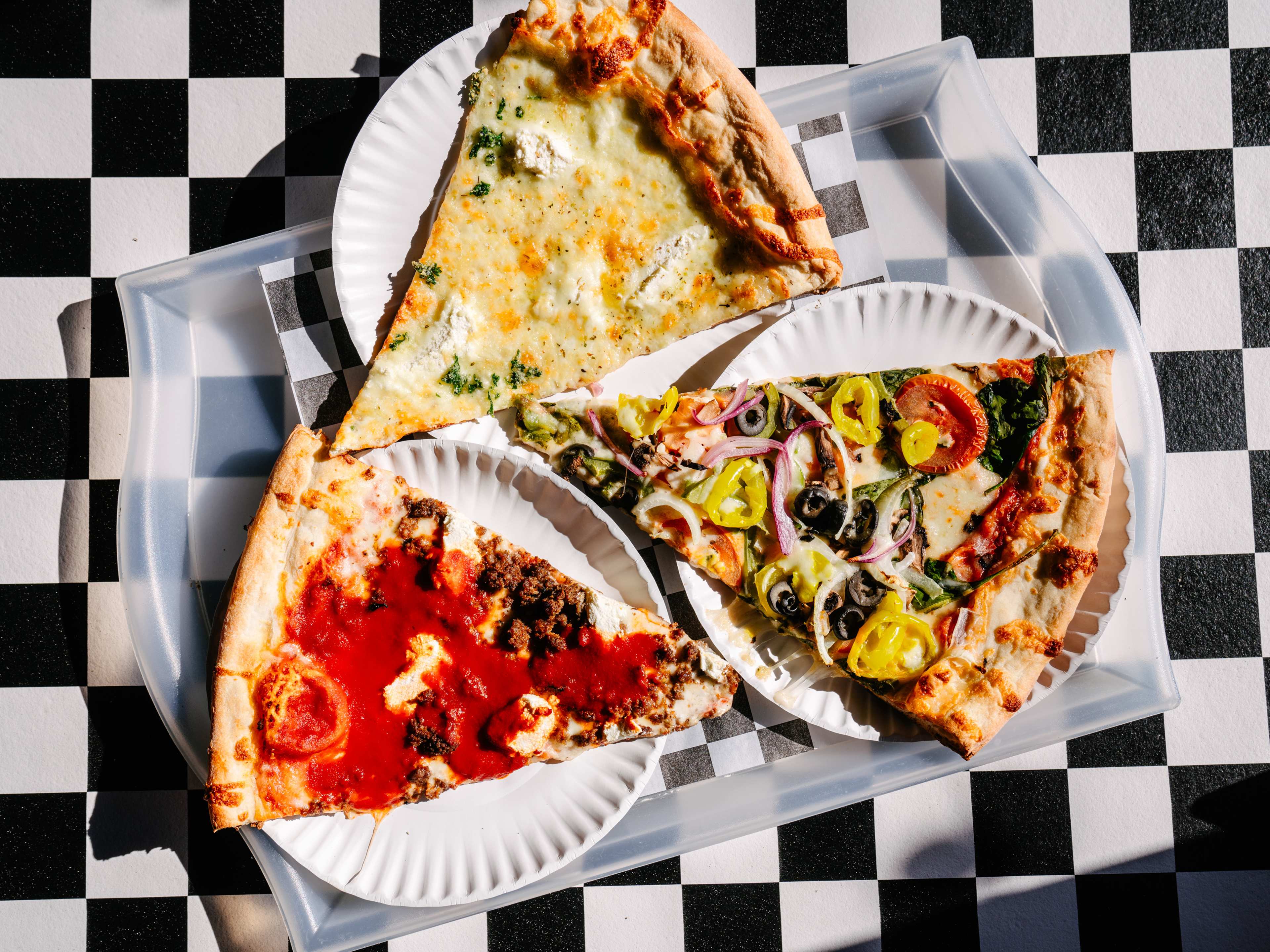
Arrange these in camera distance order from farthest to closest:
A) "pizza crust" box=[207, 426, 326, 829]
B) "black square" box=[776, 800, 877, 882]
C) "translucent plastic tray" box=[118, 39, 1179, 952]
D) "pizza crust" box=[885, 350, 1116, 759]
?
"black square" box=[776, 800, 877, 882]
"translucent plastic tray" box=[118, 39, 1179, 952]
"pizza crust" box=[885, 350, 1116, 759]
"pizza crust" box=[207, 426, 326, 829]

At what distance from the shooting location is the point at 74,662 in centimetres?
282

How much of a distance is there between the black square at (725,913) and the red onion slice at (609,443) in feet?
5.22

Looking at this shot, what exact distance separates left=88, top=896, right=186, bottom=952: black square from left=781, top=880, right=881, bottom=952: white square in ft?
7.22

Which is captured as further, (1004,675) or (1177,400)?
(1177,400)

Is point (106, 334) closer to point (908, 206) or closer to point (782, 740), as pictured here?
point (782, 740)

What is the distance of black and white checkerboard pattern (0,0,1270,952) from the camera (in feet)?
9.19

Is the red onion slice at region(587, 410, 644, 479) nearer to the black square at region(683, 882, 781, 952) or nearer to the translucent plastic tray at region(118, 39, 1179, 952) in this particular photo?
the translucent plastic tray at region(118, 39, 1179, 952)

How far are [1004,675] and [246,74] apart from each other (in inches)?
132

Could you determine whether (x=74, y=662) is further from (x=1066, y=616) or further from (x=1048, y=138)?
(x=1048, y=138)

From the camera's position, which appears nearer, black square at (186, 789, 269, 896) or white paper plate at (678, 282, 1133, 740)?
white paper plate at (678, 282, 1133, 740)

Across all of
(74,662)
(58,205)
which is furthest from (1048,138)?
(74,662)

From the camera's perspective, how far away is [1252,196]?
2.91 m

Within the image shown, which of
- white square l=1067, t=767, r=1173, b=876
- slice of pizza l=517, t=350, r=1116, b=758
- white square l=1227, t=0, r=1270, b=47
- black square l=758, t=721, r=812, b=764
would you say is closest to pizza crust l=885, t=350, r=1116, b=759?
slice of pizza l=517, t=350, r=1116, b=758

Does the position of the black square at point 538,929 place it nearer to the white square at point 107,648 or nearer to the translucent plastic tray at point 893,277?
the translucent plastic tray at point 893,277
